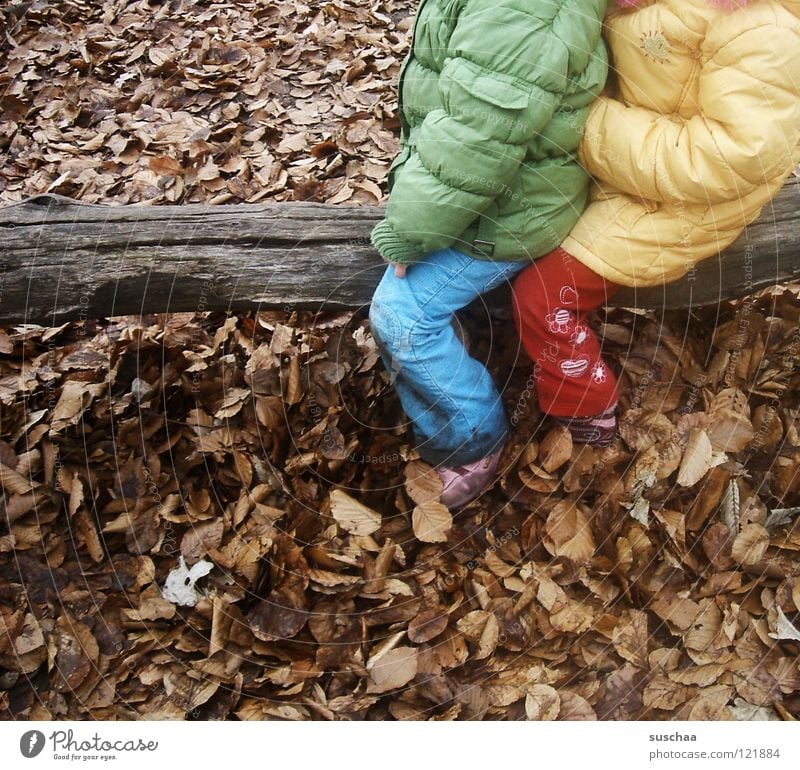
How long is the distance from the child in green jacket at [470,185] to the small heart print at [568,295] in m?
0.06

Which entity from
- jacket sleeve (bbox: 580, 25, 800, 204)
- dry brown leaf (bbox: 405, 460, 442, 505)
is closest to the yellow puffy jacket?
jacket sleeve (bbox: 580, 25, 800, 204)

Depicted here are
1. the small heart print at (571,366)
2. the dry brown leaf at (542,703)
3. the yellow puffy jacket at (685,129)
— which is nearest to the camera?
the yellow puffy jacket at (685,129)

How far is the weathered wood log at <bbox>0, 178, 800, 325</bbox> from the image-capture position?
105cm

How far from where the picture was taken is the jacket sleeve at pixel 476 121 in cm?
79

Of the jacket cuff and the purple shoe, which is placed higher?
the jacket cuff

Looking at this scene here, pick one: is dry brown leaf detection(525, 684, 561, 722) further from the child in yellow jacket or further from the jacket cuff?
the jacket cuff

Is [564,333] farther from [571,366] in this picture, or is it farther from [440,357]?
[440,357]

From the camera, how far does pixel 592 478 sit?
1.05m

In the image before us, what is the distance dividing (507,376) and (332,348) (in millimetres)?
309

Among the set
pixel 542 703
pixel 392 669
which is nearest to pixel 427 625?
pixel 392 669

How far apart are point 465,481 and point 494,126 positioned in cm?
51

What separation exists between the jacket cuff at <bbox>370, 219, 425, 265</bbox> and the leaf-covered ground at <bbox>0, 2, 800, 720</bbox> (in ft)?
0.58

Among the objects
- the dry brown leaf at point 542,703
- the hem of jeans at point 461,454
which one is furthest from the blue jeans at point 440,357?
the dry brown leaf at point 542,703

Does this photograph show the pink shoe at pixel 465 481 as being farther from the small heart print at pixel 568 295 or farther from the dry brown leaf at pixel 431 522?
the small heart print at pixel 568 295
